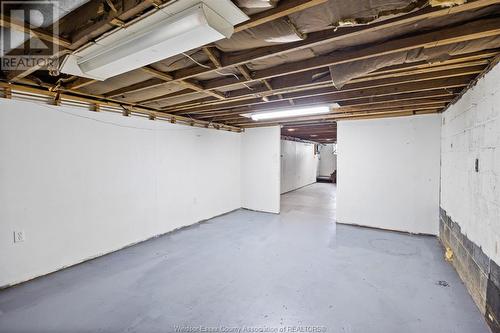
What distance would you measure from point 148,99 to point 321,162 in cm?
1120

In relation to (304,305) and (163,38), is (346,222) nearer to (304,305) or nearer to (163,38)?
(304,305)

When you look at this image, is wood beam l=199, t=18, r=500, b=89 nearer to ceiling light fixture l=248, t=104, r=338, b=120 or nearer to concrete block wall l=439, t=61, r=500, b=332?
concrete block wall l=439, t=61, r=500, b=332

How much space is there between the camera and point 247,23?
4.64 feet

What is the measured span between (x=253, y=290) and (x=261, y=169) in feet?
11.9

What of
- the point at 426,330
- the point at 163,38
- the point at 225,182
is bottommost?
the point at 426,330

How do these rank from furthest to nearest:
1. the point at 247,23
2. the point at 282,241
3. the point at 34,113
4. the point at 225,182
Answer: the point at 225,182
the point at 282,241
the point at 34,113
the point at 247,23

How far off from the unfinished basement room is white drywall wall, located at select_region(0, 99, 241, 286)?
19 mm

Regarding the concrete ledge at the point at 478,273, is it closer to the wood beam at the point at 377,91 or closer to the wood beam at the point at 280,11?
the wood beam at the point at 377,91

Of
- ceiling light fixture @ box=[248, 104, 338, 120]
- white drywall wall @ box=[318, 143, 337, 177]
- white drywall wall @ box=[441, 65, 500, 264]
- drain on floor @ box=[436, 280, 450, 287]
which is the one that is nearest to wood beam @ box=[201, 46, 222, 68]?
ceiling light fixture @ box=[248, 104, 338, 120]

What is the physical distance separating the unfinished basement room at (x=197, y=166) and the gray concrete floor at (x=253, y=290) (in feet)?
0.07

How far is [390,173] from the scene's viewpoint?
434 cm

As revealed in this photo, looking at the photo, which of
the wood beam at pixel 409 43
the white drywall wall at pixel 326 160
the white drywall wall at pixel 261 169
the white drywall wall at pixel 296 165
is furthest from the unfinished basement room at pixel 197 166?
the white drywall wall at pixel 326 160

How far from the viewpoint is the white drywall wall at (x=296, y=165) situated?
8383mm

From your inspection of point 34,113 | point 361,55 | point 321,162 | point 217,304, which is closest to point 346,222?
point 217,304
